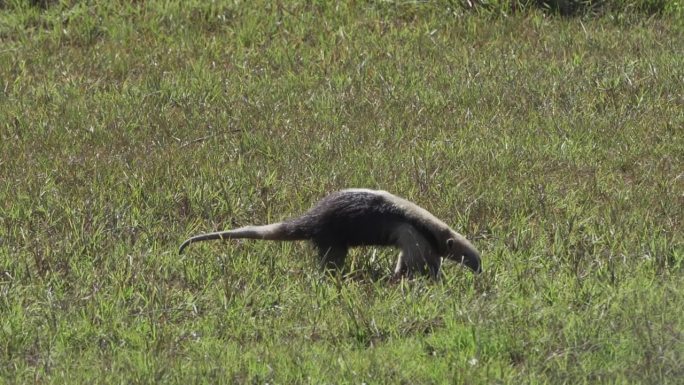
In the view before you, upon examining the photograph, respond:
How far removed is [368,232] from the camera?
688cm

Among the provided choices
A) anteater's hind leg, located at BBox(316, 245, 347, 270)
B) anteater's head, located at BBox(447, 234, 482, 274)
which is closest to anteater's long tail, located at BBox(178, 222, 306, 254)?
anteater's hind leg, located at BBox(316, 245, 347, 270)

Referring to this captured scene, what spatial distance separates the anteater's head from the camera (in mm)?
6715

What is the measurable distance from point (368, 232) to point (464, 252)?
0.48 metres

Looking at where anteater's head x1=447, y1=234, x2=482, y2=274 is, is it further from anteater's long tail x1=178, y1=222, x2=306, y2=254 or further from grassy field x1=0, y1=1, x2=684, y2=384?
anteater's long tail x1=178, y1=222, x2=306, y2=254

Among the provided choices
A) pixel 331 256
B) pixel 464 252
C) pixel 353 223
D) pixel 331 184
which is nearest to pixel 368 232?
pixel 353 223

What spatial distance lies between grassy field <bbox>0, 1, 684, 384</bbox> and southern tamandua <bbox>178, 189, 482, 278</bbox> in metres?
0.12

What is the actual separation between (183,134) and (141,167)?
948mm

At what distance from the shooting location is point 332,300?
6.32m

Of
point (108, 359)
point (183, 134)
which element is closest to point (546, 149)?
point (183, 134)

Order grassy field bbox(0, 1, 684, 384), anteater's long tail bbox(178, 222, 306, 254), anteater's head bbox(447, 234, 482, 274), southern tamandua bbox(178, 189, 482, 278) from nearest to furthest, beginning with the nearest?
grassy field bbox(0, 1, 684, 384)
anteater's head bbox(447, 234, 482, 274)
southern tamandua bbox(178, 189, 482, 278)
anteater's long tail bbox(178, 222, 306, 254)

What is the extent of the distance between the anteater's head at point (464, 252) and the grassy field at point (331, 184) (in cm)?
7

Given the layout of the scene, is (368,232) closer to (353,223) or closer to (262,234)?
(353,223)

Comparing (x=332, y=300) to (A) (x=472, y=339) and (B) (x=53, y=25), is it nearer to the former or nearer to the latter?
(A) (x=472, y=339)

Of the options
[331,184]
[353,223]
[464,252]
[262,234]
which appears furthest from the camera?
[331,184]
